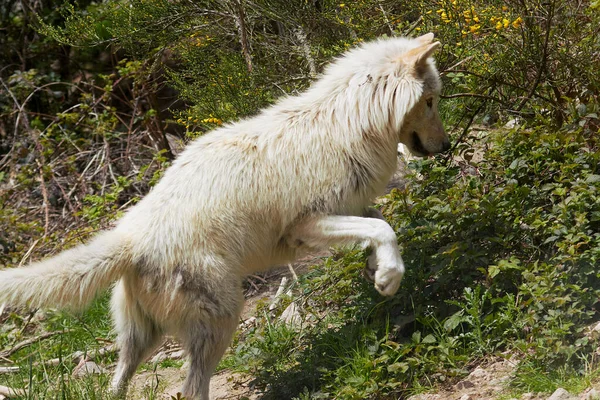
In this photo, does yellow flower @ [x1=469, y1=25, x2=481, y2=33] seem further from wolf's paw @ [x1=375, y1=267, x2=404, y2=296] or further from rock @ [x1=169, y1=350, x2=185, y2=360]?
rock @ [x1=169, y1=350, x2=185, y2=360]

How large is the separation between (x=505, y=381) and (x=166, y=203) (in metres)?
2.46

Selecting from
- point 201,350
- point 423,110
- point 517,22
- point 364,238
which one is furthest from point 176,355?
point 517,22

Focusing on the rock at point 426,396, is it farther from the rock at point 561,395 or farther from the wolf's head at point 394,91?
the wolf's head at point 394,91

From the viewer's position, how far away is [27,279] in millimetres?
4664

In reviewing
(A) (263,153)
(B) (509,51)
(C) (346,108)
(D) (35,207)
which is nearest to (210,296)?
(A) (263,153)

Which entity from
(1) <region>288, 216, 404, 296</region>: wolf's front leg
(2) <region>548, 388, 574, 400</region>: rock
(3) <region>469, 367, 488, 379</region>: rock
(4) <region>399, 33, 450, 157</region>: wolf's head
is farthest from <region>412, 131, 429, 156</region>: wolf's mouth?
(2) <region>548, 388, 574, 400</region>: rock

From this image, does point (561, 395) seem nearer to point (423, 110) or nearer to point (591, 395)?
point (591, 395)

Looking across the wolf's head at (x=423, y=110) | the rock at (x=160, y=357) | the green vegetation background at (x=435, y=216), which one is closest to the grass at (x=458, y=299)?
the green vegetation background at (x=435, y=216)

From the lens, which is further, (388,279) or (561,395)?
(388,279)

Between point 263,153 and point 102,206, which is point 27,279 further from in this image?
point 102,206

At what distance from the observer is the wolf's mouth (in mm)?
5555

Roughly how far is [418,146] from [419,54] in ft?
2.36

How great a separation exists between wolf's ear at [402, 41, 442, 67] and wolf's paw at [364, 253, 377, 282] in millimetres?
1364

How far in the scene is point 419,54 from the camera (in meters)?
5.22
